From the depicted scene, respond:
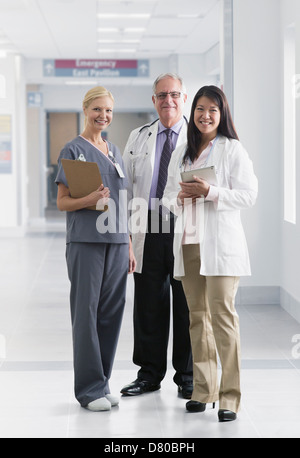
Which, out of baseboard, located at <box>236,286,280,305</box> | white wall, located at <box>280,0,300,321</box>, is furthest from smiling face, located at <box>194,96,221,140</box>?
baseboard, located at <box>236,286,280,305</box>

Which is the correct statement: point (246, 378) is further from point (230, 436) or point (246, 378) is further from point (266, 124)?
point (266, 124)

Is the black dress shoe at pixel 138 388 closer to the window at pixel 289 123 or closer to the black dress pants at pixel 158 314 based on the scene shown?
the black dress pants at pixel 158 314

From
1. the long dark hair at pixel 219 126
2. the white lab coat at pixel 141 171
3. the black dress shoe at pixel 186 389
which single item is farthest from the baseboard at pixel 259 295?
the long dark hair at pixel 219 126

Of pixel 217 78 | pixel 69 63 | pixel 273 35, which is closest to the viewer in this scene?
pixel 273 35

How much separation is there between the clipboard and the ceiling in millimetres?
6198

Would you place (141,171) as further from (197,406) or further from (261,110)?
(261,110)

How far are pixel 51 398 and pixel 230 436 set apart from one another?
3.96 feet

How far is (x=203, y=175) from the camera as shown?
3.80 metres

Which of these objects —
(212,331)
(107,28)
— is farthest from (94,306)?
(107,28)

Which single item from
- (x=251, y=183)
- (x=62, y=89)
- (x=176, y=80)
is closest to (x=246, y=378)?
(x=251, y=183)

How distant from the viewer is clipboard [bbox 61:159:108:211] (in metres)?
3.94

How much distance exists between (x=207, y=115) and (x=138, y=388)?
165 centimetres

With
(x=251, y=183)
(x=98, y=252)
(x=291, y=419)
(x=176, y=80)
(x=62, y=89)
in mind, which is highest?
(x=62, y=89)

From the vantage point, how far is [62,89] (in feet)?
62.8
